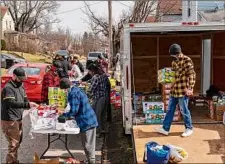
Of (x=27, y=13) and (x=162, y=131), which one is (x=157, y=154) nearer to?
(x=162, y=131)

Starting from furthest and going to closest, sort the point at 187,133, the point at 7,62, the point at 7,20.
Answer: the point at 7,20 < the point at 7,62 < the point at 187,133

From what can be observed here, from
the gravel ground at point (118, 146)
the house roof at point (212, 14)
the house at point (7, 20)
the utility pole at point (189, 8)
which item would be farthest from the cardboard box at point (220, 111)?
the house at point (7, 20)

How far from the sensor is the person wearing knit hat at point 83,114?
241 inches

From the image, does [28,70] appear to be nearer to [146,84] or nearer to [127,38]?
[146,84]

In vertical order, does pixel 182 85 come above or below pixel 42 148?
above

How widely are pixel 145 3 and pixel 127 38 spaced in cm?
1713

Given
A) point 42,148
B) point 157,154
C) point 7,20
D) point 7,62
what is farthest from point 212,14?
point 7,20

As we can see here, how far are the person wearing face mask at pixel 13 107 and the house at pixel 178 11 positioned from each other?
737 inches

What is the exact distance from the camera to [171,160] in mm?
5953

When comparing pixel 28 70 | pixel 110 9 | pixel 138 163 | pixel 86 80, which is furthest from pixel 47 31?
pixel 138 163

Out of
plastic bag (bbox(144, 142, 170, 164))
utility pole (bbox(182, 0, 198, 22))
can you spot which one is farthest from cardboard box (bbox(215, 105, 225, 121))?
utility pole (bbox(182, 0, 198, 22))

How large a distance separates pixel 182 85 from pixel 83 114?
2.07m

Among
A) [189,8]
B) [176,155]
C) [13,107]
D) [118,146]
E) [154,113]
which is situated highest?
[189,8]

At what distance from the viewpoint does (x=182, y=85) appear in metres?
7.28
